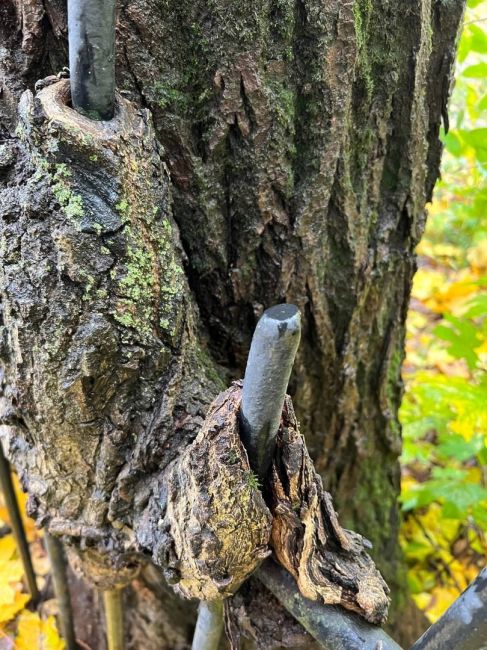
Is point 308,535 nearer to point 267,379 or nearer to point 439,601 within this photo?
point 267,379

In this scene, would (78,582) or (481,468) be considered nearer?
(78,582)

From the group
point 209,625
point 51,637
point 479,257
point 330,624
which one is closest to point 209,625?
point 209,625

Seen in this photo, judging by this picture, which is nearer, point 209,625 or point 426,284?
point 209,625


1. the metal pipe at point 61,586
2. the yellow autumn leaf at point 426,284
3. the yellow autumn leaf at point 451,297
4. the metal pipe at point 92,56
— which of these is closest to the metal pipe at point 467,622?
the metal pipe at point 92,56

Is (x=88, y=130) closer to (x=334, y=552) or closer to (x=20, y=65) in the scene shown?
(x=20, y=65)

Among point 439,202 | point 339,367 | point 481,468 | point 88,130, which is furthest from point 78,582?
point 439,202

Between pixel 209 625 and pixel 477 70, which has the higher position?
pixel 477 70

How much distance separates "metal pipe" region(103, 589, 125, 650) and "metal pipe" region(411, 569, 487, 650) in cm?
58

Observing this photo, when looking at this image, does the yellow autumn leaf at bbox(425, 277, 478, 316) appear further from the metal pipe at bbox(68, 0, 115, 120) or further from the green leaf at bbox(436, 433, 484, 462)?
the metal pipe at bbox(68, 0, 115, 120)

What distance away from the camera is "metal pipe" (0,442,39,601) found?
1.09 m

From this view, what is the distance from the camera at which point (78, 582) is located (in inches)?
49.3

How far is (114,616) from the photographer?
0.93 meters

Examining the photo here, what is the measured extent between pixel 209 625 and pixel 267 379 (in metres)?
0.44

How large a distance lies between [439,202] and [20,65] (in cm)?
255
